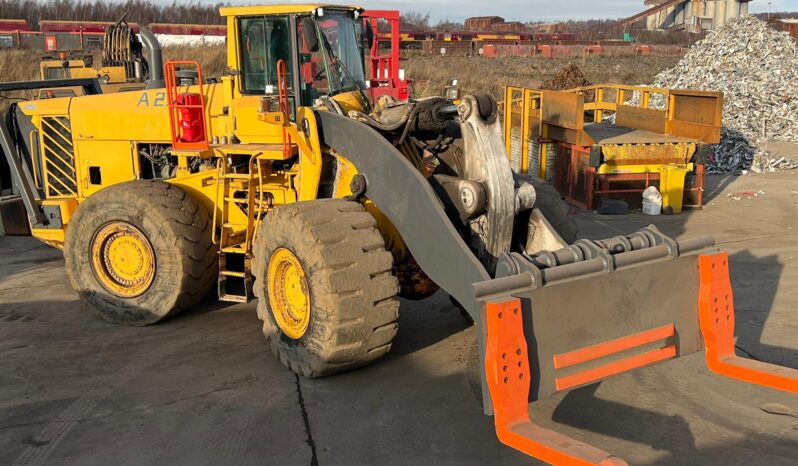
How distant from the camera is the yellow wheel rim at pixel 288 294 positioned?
5.66 m

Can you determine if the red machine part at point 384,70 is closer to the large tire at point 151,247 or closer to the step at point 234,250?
the step at point 234,250

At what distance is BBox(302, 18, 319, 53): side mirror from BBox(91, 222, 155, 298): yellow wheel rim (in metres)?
2.27

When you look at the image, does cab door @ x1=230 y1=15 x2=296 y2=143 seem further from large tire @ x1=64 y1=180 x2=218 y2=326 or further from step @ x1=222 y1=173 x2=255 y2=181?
large tire @ x1=64 y1=180 x2=218 y2=326

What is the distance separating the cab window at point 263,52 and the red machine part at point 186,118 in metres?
0.50

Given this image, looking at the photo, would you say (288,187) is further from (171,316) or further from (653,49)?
(653,49)

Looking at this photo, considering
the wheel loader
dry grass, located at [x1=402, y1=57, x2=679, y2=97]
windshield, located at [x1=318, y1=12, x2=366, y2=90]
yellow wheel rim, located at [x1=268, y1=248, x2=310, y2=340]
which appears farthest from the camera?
dry grass, located at [x1=402, y1=57, x2=679, y2=97]

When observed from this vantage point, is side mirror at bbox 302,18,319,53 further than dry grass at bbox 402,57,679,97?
No

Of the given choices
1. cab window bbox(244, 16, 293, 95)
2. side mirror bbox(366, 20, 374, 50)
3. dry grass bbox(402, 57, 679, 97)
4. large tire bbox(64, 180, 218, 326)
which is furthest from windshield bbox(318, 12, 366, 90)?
dry grass bbox(402, 57, 679, 97)

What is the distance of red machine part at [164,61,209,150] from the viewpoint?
6.94m

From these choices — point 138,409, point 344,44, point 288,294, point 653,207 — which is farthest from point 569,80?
point 138,409

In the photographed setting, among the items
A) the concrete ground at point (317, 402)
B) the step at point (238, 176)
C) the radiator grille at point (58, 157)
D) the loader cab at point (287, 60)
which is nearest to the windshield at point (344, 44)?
the loader cab at point (287, 60)

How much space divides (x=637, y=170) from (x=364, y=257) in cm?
775

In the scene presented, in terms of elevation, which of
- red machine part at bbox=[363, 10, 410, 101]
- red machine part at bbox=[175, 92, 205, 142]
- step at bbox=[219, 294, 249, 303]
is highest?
red machine part at bbox=[363, 10, 410, 101]

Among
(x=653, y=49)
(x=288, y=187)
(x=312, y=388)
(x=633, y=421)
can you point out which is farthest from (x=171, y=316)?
(x=653, y=49)
